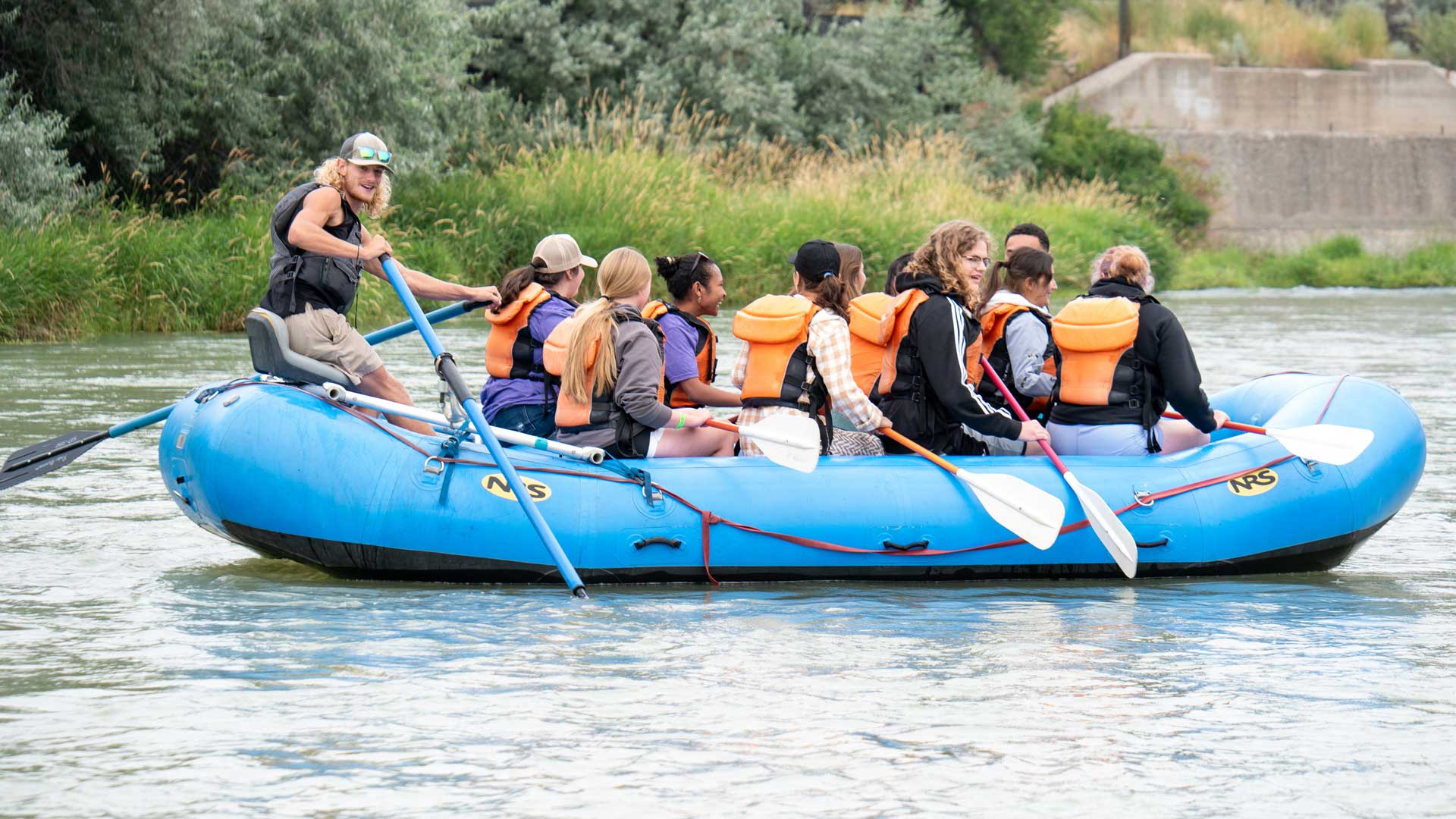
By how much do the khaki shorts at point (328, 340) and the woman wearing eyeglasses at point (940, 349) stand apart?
1504mm

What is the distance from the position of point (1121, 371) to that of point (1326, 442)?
0.64 m

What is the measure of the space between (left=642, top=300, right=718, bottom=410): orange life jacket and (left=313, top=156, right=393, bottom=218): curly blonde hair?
84 cm

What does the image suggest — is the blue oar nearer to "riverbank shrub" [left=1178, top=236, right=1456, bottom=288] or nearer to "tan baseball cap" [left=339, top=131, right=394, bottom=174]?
"tan baseball cap" [left=339, top=131, right=394, bottom=174]

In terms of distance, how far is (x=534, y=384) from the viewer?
5523 mm

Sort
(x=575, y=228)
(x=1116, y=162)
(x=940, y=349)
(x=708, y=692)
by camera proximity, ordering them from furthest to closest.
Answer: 1. (x=1116, y=162)
2. (x=575, y=228)
3. (x=940, y=349)
4. (x=708, y=692)

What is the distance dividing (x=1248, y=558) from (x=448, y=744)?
2.73 metres

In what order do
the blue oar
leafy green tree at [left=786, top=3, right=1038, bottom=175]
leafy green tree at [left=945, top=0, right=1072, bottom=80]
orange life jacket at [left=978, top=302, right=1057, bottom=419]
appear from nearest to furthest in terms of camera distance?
the blue oar
orange life jacket at [left=978, top=302, right=1057, bottom=419]
leafy green tree at [left=786, top=3, right=1038, bottom=175]
leafy green tree at [left=945, top=0, right=1072, bottom=80]

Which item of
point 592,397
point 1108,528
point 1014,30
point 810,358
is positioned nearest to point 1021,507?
point 1108,528

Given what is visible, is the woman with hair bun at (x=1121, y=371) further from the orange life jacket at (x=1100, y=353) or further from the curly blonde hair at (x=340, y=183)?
the curly blonde hair at (x=340, y=183)

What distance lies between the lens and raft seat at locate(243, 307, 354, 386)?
17.1ft

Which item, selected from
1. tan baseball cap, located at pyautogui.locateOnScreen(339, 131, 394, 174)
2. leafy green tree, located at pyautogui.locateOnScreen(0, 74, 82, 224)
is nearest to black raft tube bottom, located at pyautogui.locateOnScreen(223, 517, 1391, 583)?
tan baseball cap, located at pyautogui.locateOnScreen(339, 131, 394, 174)

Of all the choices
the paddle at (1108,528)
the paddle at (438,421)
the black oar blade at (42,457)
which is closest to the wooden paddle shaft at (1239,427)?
the paddle at (1108,528)

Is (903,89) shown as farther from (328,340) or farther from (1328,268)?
(328,340)

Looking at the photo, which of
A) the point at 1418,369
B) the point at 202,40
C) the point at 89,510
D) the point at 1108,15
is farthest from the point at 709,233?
the point at 1108,15
